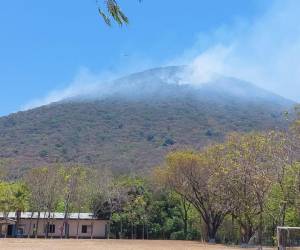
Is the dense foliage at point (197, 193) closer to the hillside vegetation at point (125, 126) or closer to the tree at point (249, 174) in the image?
the tree at point (249, 174)

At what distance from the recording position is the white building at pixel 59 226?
2648 inches

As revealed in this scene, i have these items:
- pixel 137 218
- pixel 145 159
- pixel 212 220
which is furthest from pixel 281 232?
pixel 145 159

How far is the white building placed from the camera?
221 feet

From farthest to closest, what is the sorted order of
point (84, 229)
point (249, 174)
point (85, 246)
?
1. point (84, 229)
2. point (249, 174)
3. point (85, 246)

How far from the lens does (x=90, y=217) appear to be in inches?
2687

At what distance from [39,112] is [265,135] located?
Result: 131653mm

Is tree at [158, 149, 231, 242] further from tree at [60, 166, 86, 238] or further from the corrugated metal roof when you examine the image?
the corrugated metal roof

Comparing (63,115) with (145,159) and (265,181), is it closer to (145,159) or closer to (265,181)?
(145,159)

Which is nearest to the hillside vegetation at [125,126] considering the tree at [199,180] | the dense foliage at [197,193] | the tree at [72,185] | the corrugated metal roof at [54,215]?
the corrugated metal roof at [54,215]

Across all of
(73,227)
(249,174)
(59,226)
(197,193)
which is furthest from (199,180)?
(59,226)

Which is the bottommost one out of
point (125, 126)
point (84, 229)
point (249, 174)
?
point (84, 229)

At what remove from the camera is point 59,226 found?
68688 mm

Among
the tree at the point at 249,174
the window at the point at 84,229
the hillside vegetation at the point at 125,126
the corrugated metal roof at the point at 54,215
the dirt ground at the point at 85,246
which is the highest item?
the hillside vegetation at the point at 125,126

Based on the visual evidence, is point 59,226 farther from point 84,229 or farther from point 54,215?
point 84,229
